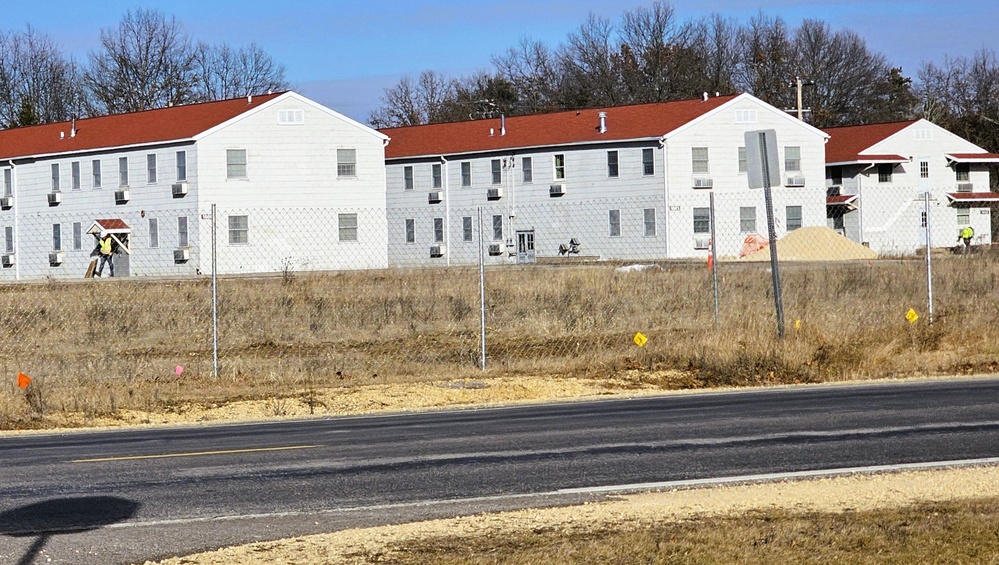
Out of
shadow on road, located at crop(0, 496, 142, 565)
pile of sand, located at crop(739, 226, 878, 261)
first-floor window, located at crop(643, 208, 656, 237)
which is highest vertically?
first-floor window, located at crop(643, 208, 656, 237)

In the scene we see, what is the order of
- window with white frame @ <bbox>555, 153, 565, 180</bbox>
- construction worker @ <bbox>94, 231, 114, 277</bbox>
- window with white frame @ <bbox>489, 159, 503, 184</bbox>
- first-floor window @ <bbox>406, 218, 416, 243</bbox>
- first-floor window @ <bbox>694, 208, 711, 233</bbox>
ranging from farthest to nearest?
1. first-floor window @ <bbox>406, 218, 416, 243</bbox>
2. window with white frame @ <bbox>489, 159, 503, 184</bbox>
3. window with white frame @ <bbox>555, 153, 565, 180</bbox>
4. first-floor window @ <bbox>694, 208, 711, 233</bbox>
5. construction worker @ <bbox>94, 231, 114, 277</bbox>

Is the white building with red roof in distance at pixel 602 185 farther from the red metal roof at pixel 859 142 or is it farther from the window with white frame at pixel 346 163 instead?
the red metal roof at pixel 859 142

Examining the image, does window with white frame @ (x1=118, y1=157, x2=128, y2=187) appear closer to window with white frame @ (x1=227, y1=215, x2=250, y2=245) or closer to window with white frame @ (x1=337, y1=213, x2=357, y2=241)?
window with white frame @ (x1=227, y1=215, x2=250, y2=245)

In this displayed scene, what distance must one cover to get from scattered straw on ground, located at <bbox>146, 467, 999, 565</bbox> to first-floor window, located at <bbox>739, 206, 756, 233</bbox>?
45834 mm

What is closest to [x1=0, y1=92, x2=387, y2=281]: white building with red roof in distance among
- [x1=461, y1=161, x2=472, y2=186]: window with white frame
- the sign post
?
[x1=461, y1=161, x2=472, y2=186]: window with white frame

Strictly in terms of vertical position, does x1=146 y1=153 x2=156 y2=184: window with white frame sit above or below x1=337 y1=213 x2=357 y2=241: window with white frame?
above

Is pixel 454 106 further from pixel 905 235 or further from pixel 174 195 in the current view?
pixel 174 195

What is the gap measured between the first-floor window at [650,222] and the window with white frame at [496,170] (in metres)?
7.59

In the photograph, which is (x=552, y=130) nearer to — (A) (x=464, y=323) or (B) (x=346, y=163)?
(B) (x=346, y=163)

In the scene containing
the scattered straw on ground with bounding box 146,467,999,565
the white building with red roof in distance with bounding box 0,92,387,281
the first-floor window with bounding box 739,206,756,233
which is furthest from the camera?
the first-floor window with bounding box 739,206,756,233

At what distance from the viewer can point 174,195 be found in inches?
1978

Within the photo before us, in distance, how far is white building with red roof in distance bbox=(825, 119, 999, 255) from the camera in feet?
215

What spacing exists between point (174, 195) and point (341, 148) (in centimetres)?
682

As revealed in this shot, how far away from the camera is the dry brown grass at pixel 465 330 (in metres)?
18.8
